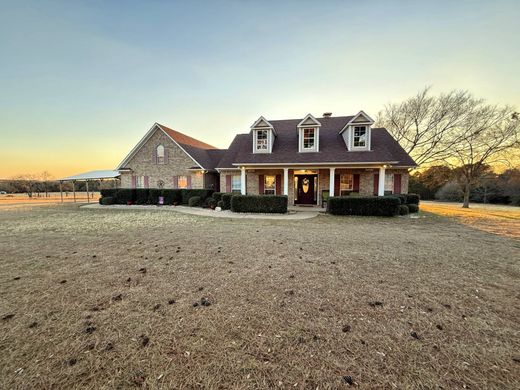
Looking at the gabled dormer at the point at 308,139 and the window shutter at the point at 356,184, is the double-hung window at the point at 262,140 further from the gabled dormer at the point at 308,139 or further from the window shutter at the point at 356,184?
the window shutter at the point at 356,184

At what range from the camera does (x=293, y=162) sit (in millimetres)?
14359

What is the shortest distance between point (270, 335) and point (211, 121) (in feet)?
74.6

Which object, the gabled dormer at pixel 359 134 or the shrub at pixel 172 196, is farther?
the shrub at pixel 172 196

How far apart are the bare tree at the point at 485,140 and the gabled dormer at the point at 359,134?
12.4 m

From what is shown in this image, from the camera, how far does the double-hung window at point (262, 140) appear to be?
52.6 ft

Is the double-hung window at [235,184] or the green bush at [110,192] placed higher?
the double-hung window at [235,184]

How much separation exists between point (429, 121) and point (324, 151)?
49.6 ft

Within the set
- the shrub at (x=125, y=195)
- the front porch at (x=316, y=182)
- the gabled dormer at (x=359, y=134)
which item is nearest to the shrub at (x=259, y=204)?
the front porch at (x=316, y=182)

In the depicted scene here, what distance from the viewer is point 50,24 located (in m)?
11.4

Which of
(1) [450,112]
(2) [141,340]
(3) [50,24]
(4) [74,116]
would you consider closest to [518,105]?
(1) [450,112]

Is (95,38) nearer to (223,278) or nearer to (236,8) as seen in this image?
(236,8)

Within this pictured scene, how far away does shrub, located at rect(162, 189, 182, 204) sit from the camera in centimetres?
1836

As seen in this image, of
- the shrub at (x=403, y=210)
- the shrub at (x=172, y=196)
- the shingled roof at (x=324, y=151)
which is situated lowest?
the shrub at (x=403, y=210)

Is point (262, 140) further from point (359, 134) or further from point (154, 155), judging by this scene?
point (154, 155)
